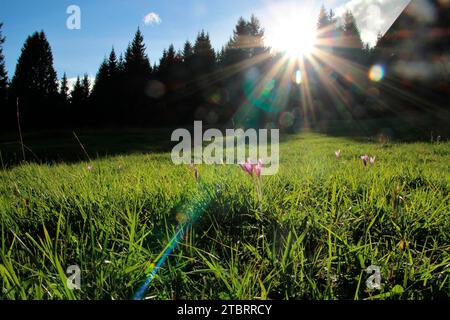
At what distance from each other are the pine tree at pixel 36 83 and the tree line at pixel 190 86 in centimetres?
13

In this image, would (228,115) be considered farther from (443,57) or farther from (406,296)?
(406,296)

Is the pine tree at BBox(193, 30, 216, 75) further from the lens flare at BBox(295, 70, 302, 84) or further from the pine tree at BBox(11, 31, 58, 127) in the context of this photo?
the pine tree at BBox(11, 31, 58, 127)

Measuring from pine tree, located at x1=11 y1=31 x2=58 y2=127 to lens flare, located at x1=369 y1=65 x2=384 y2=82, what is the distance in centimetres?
4403

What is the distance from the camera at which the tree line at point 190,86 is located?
1619 inches

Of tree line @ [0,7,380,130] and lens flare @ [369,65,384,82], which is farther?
tree line @ [0,7,380,130]

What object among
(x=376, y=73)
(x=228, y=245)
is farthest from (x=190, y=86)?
(x=228, y=245)

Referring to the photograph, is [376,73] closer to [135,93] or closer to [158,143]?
[158,143]

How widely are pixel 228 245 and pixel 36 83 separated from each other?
198 ft

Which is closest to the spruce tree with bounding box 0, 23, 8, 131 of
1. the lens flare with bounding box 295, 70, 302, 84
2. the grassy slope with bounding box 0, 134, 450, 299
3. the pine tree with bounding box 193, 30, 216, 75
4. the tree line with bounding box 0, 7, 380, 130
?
the tree line with bounding box 0, 7, 380, 130

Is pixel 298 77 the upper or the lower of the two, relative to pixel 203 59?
lower

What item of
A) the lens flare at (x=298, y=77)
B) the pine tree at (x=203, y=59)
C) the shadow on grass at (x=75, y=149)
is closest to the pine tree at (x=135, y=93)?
the pine tree at (x=203, y=59)

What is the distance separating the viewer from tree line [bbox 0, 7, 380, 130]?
41125mm

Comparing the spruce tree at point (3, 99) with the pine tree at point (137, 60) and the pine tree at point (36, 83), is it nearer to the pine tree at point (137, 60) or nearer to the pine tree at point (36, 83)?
the pine tree at point (36, 83)

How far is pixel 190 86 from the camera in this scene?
1893 inches
